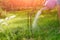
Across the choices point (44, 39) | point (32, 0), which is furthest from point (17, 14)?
point (44, 39)

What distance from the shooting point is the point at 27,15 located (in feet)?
5.27

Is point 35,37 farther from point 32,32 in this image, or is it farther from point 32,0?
point 32,0

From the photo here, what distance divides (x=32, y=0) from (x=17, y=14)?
0.18 meters

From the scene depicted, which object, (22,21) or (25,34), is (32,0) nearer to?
(22,21)

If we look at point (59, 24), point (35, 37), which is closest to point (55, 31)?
point (59, 24)

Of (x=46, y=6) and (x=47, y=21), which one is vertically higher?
(x=46, y=6)

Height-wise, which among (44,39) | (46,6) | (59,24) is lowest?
(44,39)

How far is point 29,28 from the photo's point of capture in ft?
5.27

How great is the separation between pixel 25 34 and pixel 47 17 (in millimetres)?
246

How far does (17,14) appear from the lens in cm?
160

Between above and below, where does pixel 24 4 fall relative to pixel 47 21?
above

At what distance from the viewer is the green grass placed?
1.59 m

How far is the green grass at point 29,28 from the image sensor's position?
1.59 meters

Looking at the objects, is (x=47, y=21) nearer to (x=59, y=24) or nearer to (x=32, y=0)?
(x=59, y=24)
